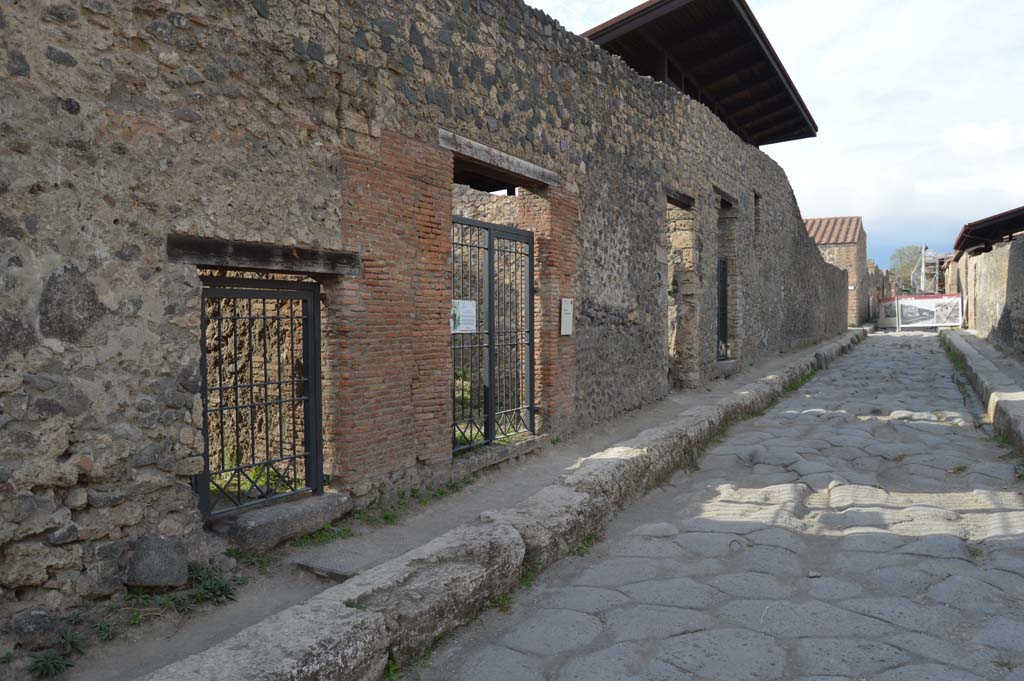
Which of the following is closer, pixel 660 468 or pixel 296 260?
pixel 296 260

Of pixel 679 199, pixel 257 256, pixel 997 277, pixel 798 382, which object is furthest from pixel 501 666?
pixel 997 277

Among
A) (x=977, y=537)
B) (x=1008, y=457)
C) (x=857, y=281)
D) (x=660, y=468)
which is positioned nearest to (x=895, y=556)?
(x=977, y=537)

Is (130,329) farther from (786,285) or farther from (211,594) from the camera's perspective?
(786,285)

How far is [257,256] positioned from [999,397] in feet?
25.8

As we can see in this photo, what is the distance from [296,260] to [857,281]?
3410cm

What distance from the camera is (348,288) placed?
4.20 metres

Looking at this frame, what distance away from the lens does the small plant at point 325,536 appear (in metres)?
3.80

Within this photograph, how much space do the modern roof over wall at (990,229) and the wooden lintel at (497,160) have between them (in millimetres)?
14279

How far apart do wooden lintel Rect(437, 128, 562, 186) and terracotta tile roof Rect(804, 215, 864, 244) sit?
97.4 ft

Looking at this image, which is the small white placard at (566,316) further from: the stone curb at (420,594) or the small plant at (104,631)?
the small plant at (104,631)

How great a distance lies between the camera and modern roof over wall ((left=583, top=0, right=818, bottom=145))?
9836 mm

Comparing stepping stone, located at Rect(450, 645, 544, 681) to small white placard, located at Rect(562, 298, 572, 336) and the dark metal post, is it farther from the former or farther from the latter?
small white placard, located at Rect(562, 298, 572, 336)

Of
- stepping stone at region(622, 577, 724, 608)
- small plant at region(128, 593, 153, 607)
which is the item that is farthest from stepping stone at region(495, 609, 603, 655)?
small plant at region(128, 593, 153, 607)

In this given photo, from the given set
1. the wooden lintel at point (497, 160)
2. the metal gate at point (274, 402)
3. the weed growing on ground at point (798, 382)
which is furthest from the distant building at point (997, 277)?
the metal gate at point (274, 402)
